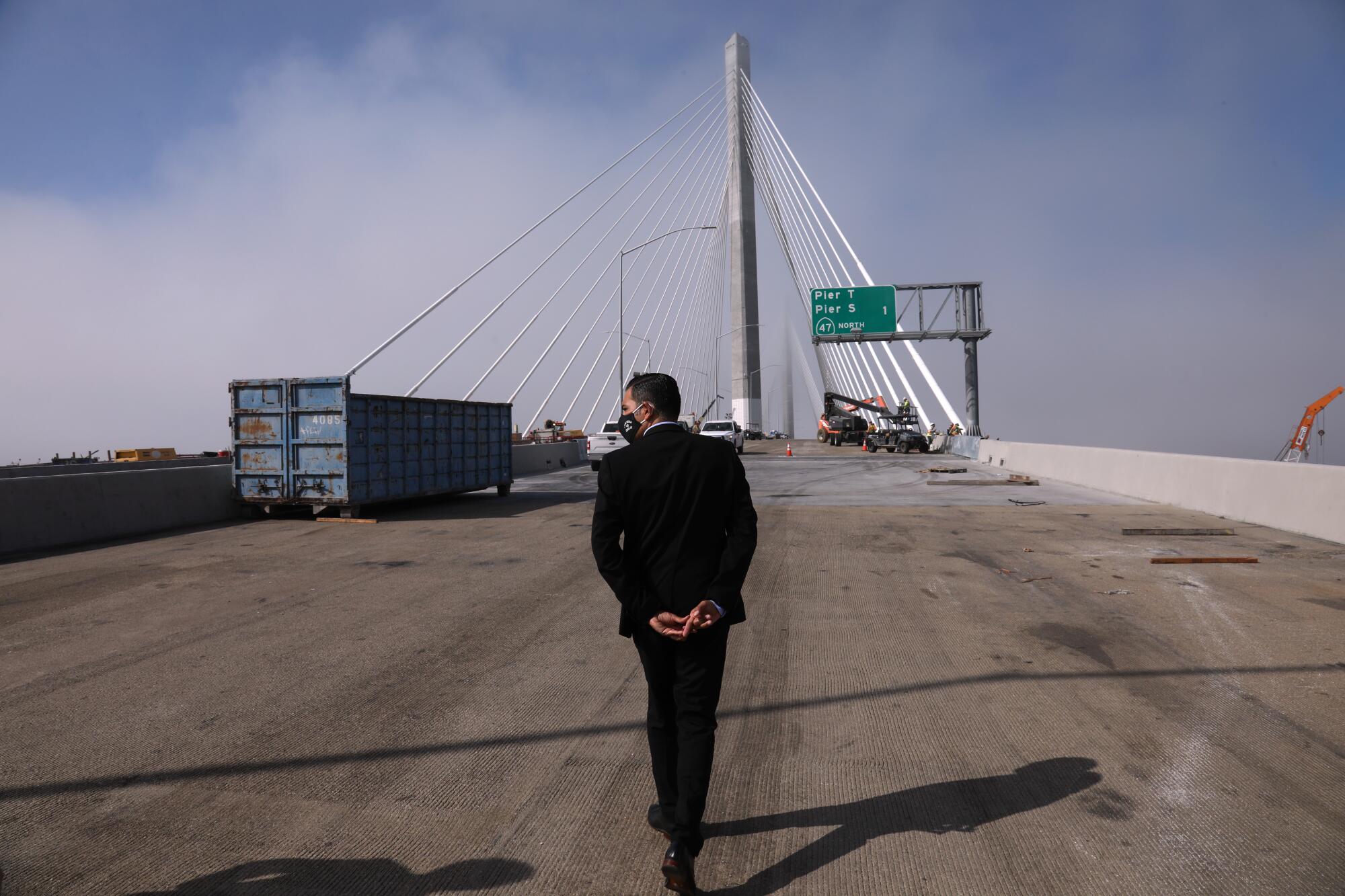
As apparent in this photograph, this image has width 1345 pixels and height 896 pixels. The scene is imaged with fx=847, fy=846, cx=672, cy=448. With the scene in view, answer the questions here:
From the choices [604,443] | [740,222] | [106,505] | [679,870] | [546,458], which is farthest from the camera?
[740,222]

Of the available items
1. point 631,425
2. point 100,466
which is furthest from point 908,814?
point 100,466

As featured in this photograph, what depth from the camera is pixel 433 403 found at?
16.5m

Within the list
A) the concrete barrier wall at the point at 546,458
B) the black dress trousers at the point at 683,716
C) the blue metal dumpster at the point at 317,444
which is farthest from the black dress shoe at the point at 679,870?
the concrete barrier wall at the point at 546,458

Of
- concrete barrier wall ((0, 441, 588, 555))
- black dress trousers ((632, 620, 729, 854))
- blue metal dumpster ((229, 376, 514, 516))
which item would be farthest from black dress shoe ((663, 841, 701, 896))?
blue metal dumpster ((229, 376, 514, 516))

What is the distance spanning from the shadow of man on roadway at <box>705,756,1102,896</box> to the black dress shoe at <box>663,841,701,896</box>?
140mm

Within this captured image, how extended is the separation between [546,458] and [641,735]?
27084 mm

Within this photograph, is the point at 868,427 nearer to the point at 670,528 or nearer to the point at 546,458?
the point at 546,458

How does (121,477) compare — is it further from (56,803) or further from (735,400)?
(735,400)

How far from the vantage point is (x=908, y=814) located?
344 centimetres

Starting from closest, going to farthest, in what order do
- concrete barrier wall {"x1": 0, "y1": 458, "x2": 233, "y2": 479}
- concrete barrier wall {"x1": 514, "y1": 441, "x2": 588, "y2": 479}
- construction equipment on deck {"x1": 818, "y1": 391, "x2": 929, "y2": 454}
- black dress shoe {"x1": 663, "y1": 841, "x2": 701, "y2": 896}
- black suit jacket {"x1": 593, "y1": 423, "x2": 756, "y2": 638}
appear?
black dress shoe {"x1": 663, "y1": 841, "x2": 701, "y2": 896} < black suit jacket {"x1": 593, "y1": 423, "x2": 756, "y2": 638} < concrete barrier wall {"x1": 0, "y1": 458, "x2": 233, "y2": 479} < concrete barrier wall {"x1": 514, "y1": 441, "x2": 588, "y2": 479} < construction equipment on deck {"x1": 818, "y1": 391, "x2": 929, "y2": 454}

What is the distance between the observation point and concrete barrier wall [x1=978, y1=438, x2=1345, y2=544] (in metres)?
11.1

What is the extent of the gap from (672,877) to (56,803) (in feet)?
8.75

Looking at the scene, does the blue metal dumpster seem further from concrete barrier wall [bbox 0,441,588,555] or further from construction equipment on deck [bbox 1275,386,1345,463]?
construction equipment on deck [bbox 1275,386,1345,463]

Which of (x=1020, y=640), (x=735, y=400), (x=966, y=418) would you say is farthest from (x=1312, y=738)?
(x=735, y=400)
